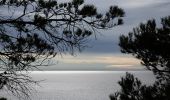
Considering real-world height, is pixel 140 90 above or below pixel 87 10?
below

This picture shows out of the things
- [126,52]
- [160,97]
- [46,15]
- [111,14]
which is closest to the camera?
[46,15]

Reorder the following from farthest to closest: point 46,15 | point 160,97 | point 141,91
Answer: point 141,91 < point 160,97 < point 46,15

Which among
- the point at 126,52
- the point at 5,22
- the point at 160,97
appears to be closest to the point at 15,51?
the point at 5,22

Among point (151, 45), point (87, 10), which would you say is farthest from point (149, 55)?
point (87, 10)

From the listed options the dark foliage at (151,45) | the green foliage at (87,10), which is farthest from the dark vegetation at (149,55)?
the green foliage at (87,10)

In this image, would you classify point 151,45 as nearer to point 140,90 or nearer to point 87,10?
point 140,90

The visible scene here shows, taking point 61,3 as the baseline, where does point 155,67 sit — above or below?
below

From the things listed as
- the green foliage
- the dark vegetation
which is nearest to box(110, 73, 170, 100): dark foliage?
the dark vegetation

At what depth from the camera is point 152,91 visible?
12.1 metres

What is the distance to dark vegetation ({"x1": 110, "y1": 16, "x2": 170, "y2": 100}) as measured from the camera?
12.2 metres

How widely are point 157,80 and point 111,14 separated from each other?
6.59 m

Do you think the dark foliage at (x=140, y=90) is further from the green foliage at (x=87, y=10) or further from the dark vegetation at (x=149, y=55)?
the green foliage at (x=87, y=10)

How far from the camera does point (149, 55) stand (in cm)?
1295

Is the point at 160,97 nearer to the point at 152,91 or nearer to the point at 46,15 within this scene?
the point at 152,91
